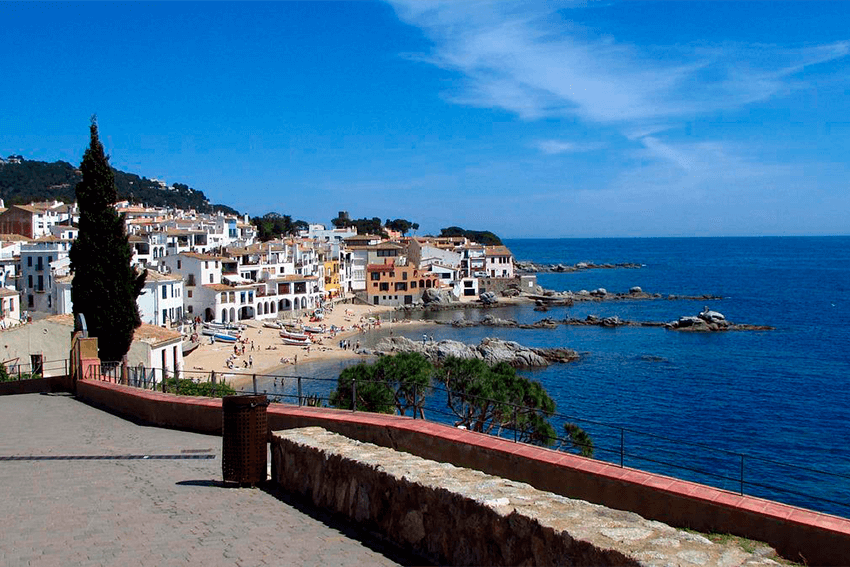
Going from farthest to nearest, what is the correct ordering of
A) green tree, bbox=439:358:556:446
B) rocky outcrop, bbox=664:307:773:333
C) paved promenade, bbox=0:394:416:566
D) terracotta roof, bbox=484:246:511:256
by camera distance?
terracotta roof, bbox=484:246:511:256 → rocky outcrop, bbox=664:307:773:333 → green tree, bbox=439:358:556:446 → paved promenade, bbox=0:394:416:566

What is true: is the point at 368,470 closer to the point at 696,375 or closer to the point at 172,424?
the point at 172,424

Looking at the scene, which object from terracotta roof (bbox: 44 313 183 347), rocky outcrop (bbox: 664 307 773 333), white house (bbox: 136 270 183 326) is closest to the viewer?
terracotta roof (bbox: 44 313 183 347)

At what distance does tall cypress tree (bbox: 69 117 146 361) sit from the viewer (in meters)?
24.3

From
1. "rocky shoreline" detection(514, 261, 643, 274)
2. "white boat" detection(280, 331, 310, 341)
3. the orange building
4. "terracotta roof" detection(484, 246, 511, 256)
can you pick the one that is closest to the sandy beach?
"white boat" detection(280, 331, 310, 341)

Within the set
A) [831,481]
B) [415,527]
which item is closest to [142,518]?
[415,527]

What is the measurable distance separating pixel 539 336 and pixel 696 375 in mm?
22026

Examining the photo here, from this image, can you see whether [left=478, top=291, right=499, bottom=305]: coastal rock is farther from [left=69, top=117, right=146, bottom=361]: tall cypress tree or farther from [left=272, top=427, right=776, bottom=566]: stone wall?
[left=272, top=427, right=776, bottom=566]: stone wall

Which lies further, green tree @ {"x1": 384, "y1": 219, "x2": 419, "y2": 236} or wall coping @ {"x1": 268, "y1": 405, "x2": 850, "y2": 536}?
green tree @ {"x1": 384, "y1": 219, "x2": 419, "y2": 236}

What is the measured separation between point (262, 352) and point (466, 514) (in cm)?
5121

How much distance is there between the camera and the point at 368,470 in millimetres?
7035

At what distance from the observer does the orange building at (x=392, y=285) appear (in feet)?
311

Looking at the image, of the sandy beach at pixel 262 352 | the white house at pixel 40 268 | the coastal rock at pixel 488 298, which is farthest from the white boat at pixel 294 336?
the coastal rock at pixel 488 298

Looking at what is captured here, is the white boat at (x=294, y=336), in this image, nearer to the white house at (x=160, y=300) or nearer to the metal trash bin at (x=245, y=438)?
the white house at (x=160, y=300)

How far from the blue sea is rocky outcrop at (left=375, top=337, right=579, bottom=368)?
6.54 feet
